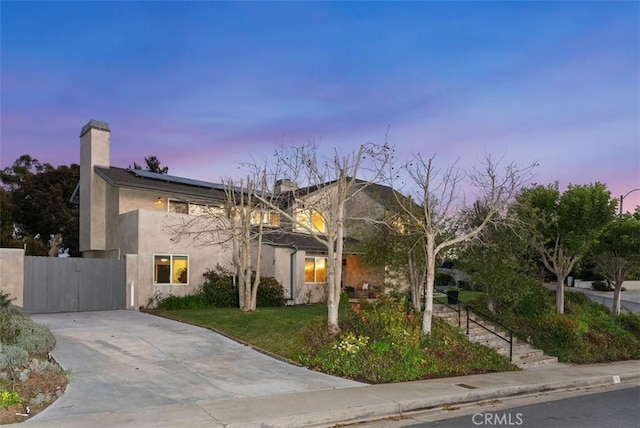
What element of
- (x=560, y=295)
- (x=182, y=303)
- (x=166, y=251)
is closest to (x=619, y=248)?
(x=560, y=295)

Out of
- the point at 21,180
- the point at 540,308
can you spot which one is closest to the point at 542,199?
the point at 540,308

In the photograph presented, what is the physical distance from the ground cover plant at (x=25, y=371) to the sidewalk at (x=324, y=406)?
2.28ft

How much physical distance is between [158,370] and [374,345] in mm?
4523

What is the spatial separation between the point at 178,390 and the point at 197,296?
Answer: 1107cm

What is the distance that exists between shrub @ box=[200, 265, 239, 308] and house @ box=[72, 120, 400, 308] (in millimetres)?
643

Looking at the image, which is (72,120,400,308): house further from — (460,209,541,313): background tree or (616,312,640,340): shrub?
(616,312,640,340): shrub

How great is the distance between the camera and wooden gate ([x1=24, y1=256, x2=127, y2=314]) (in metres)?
16.9

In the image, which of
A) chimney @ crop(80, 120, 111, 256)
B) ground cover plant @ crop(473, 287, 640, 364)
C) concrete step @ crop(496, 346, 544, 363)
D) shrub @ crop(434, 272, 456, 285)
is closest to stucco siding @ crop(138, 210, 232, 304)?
chimney @ crop(80, 120, 111, 256)

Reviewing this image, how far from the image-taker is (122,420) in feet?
22.8

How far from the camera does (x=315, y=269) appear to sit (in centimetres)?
2398

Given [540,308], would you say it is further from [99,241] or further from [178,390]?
[99,241]

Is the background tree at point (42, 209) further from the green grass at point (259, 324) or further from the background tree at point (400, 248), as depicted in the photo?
the background tree at point (400, 248)

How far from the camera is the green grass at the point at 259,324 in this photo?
478 inches

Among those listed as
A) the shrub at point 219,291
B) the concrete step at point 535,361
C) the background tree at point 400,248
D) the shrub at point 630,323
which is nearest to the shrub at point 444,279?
the shrub at point 630,323
